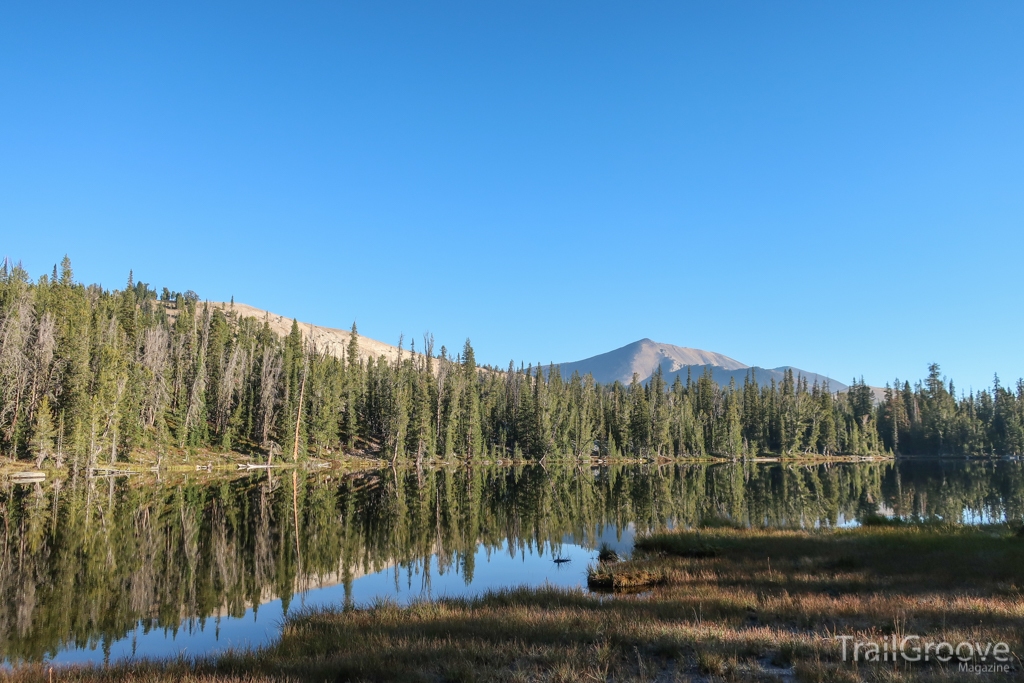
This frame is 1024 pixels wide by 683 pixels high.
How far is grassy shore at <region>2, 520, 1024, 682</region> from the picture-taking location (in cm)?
935

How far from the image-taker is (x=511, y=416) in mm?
122438

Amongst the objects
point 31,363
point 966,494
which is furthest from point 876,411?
point 31,363

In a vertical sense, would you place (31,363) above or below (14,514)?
above

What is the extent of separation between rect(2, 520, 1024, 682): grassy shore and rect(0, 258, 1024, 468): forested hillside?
205 ft

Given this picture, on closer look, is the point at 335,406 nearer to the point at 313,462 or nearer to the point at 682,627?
the point at 313,462

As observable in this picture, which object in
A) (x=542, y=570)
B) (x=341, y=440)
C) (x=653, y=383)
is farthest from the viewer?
(x=653, y=383)

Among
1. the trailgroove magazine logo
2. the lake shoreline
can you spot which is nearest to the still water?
the lake shoreline

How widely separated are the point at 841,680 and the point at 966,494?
6224 cm

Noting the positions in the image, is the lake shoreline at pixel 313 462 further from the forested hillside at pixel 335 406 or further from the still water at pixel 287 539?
the still water at pixel 287 539

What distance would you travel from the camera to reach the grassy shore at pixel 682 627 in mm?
9352

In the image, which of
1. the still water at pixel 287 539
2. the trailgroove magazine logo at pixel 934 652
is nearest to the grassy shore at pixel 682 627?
the trailgroove magazine logo at pixel 934 652

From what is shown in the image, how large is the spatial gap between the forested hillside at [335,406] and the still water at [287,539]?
1303 cm

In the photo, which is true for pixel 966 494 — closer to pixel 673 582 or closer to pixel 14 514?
pixel 673 582

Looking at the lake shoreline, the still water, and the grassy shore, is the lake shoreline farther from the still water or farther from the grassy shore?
the grassy shore
